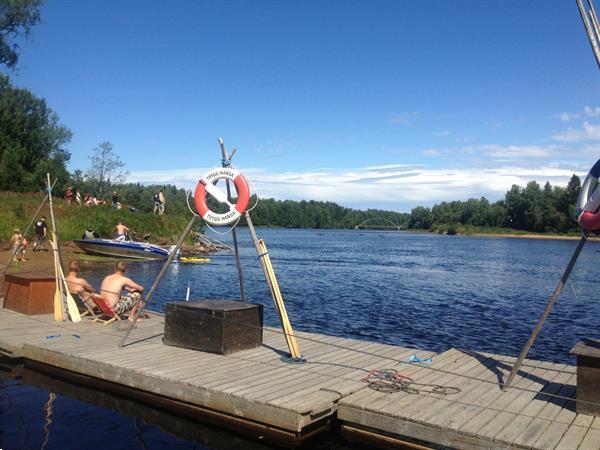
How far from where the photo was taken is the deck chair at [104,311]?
34.3 feet

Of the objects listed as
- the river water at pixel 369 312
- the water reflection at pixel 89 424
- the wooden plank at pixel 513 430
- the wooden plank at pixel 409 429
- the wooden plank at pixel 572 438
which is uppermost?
the wooden plank at pixel 572 438

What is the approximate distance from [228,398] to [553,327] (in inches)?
529

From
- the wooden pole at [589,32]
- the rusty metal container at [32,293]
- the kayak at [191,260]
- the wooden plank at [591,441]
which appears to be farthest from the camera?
the kayak at [191,260]

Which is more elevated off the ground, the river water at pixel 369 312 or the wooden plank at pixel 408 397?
the wooden plank at pixel 408 397

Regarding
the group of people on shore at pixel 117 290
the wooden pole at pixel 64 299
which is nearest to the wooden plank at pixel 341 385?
the group of people on shore at pixel 117 290

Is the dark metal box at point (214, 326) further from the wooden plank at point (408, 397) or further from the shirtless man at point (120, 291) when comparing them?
the wooden plank at point (408, 397)

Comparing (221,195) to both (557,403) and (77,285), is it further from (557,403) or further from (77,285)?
(557,403)

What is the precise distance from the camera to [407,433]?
5.82m

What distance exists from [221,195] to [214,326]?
2043 millimetres

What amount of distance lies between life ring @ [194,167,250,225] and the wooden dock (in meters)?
2.06

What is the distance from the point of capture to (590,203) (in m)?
6.69

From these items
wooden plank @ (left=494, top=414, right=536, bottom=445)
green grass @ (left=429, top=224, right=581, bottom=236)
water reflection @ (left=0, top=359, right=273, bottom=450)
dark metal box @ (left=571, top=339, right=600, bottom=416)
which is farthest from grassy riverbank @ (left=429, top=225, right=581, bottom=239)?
water reflection @ (left=0, top=359, right=273, bottom=450)

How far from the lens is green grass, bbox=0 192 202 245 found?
30844 mm

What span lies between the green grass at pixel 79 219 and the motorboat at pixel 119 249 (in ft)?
8.01
